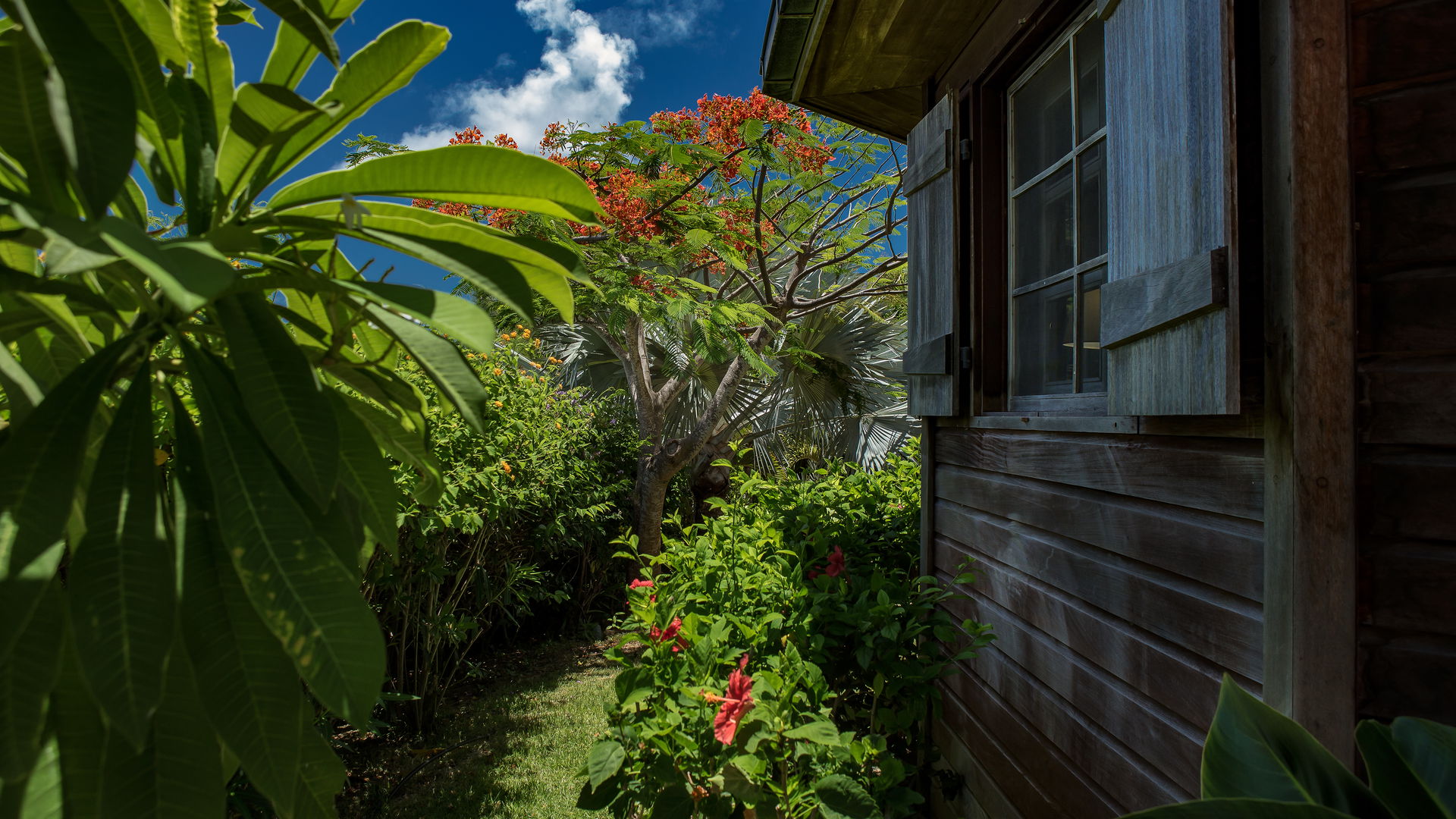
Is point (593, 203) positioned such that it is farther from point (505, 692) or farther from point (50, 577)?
point (505, 692)

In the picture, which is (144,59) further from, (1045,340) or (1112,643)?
(1045,340)

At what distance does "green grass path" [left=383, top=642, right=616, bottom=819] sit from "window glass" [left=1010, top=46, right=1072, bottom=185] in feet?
9.94

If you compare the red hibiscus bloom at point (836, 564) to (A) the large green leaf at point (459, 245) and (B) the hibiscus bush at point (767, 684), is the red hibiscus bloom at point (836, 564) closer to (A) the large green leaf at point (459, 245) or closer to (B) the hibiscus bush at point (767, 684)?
(B) the hibiscus bush at point (767, 684)

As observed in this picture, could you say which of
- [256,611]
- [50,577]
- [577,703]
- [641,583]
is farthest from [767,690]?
[577,703]

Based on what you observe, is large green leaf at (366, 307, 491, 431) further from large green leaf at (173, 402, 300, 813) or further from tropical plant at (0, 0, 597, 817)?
large green leaf at (173, 402, 300, 813)

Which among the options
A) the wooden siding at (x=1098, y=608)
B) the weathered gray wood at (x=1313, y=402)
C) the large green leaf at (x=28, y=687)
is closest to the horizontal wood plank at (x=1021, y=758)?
the wooden siding at (x=1098, y=608)

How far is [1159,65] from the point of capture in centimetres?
166

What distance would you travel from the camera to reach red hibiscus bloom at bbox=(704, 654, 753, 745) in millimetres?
1639

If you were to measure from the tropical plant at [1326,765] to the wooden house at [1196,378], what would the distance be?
0.33 meters

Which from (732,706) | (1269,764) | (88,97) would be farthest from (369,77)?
(1269,764)

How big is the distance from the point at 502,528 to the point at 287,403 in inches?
187

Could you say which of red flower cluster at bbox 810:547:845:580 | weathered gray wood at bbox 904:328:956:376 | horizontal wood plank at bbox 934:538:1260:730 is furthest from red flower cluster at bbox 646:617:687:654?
weathered gray wood at bbox 904:328:956:376

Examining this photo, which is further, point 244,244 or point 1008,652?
point 1008,652

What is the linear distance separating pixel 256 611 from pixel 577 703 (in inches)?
189
